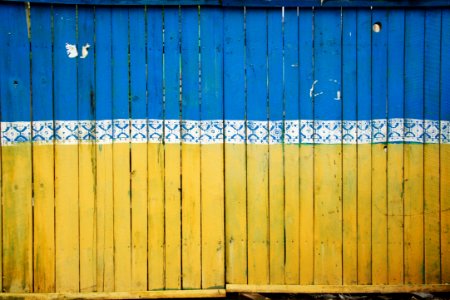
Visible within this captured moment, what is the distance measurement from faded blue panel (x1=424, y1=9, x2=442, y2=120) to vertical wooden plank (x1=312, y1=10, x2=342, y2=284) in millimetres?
680

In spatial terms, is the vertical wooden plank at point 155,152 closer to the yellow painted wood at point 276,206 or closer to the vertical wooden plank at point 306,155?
the yellow painted wood at point 276,206

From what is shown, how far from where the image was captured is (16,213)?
12.2ft

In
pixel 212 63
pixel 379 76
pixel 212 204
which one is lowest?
pixel 212 204

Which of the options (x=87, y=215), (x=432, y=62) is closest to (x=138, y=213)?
(x=87, y=215)

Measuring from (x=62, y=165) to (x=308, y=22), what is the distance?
7.15 ft

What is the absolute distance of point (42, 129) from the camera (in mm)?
3689

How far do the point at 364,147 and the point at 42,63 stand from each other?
8.34 ft

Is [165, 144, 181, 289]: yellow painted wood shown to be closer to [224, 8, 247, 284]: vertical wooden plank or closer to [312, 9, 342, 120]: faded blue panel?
[224, 8, 247, 284]: vertical wooden plank

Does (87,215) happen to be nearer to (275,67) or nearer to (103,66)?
(103,66)

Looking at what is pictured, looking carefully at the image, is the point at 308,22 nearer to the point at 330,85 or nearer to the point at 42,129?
the point at 330,85

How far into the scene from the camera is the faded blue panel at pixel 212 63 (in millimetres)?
3746

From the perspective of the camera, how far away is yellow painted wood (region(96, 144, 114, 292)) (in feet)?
12.3

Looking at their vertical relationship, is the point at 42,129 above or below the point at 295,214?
above

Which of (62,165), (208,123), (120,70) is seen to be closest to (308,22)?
(208,123)
